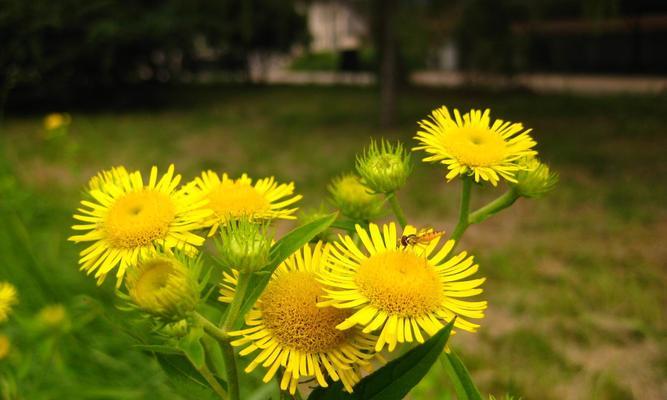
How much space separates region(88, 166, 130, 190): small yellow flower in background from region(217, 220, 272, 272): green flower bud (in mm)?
186

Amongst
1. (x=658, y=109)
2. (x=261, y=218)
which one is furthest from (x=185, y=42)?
(x=261, y=218)

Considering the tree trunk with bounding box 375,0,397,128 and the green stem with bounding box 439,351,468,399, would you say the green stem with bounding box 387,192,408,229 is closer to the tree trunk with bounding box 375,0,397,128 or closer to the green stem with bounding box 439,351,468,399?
the green stem with bounding box 439,351,468,399

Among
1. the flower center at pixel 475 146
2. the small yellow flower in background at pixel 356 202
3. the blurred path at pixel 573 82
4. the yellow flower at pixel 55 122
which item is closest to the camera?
the flower center at pixel 475 146

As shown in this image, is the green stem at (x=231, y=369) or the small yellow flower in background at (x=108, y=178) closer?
the green stem at (x=231, y=369)

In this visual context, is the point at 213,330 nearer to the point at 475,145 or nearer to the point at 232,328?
the point at 232,328

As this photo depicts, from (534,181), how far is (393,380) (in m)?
0.27

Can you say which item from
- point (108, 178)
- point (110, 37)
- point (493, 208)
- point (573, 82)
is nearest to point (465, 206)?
point (493, 208)

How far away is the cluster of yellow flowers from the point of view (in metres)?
0.46

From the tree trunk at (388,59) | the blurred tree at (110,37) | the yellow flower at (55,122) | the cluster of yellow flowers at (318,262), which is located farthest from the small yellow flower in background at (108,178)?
the tree trunk at (388,59)

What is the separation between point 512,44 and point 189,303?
9458 millimetres

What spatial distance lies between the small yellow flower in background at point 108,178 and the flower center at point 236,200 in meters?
0.10

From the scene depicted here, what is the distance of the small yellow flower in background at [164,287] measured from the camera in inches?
18.0

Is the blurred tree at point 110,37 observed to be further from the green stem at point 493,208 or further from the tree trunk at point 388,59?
the green stem at point 493,208

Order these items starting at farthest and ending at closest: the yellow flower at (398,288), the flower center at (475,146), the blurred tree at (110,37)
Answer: the blurred tree at (110,37)
the flower center at (475,146)
the yellow flower at (398,288)
